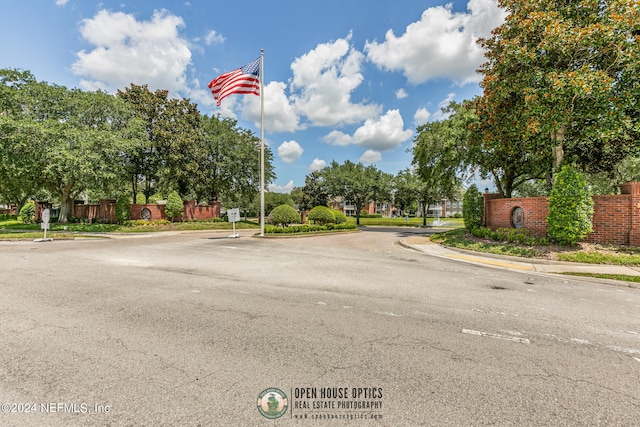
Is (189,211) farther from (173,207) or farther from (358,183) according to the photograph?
(358,183)

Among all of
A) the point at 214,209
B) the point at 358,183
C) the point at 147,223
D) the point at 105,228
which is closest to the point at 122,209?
the point at 147,223

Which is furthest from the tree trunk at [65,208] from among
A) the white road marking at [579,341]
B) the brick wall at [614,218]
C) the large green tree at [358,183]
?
the brick wall at [614,218]

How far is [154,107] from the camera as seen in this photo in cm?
3316

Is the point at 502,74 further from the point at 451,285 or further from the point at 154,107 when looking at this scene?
the point at 154,107

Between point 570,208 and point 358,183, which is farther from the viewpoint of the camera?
point 358,183

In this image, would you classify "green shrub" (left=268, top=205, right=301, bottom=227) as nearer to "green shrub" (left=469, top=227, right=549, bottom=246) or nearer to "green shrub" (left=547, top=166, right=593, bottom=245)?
"green shrub" (left=469, top=227, right=549, bottom=246)

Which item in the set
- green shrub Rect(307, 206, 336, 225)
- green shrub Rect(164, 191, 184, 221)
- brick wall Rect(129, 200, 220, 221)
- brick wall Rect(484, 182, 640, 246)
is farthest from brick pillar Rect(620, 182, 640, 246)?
brick wall Rect(129, 200, 220, 221)

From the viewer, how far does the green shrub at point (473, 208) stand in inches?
734

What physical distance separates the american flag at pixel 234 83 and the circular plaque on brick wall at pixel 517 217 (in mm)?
16319

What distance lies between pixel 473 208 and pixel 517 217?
3331 mm

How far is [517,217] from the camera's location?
1562 cm

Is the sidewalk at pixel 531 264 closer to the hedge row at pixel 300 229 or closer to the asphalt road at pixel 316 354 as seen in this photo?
the asphalt road at pixel 316 354

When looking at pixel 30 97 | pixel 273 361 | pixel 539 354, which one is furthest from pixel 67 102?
pixel 539 354

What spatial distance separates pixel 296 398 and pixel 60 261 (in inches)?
479
